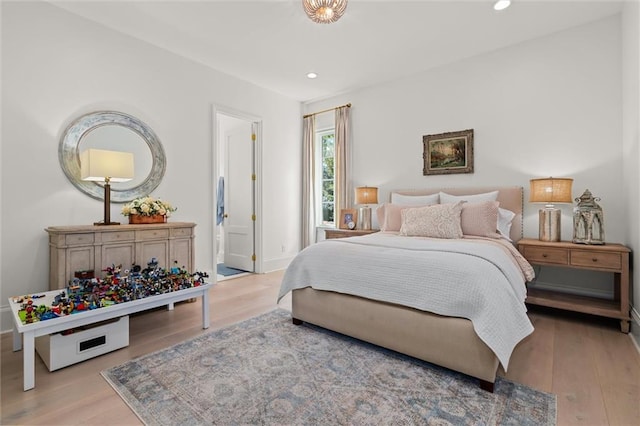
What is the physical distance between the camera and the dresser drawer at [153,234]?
302 cm

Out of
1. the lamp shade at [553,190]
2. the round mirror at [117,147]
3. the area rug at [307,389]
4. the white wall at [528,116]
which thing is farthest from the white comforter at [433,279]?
the round mirror at [117,147]

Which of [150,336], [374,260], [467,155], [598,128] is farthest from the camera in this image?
[467,155]

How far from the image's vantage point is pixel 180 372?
1.93 meters

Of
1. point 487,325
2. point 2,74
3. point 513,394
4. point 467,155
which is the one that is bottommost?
point 513,394

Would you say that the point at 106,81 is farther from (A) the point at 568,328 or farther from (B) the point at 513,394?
(A) the point at 568,328

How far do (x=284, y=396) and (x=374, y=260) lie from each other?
1.03 m

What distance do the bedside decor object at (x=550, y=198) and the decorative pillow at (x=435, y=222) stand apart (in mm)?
711

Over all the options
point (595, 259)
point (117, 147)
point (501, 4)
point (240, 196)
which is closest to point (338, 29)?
point (501, 4)

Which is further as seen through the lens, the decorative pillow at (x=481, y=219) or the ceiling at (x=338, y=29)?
the decorative pillow at (x=481, y=219)

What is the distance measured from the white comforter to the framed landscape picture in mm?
1517

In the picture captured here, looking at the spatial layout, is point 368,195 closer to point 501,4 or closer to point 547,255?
point 547,255

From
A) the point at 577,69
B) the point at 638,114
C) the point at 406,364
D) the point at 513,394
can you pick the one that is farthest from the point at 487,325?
the point at 577,69

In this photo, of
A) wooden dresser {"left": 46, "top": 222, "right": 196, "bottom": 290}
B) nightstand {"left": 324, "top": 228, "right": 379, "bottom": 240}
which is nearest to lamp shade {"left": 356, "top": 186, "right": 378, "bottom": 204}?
nightstand {"left": 324, "top": 228, "right": 379, "bottom": 240}

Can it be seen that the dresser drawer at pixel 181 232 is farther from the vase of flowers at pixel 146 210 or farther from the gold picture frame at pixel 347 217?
the gold picture frame at pixel 347 217
